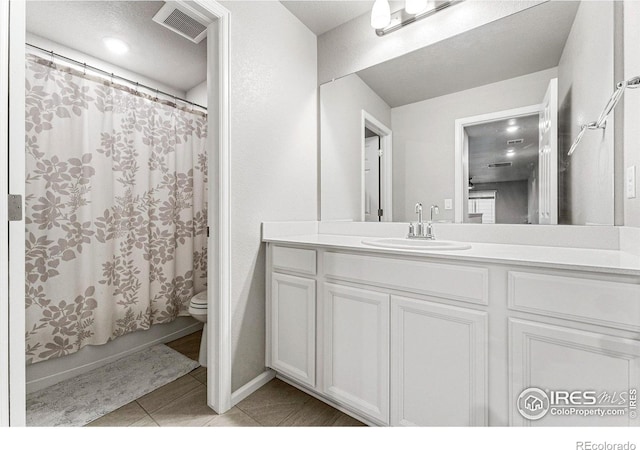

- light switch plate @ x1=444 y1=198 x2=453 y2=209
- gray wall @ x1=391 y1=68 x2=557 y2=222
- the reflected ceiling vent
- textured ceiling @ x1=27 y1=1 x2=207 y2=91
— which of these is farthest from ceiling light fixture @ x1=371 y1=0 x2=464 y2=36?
textured ceiling @ x1=27 y1=1 x2=207 y2=91

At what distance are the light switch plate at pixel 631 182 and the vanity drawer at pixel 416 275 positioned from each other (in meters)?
0.61

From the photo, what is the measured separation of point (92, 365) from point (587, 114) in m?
2.99

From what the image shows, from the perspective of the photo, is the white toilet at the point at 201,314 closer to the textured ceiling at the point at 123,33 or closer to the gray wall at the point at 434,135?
the gray wall at the point at 434,135

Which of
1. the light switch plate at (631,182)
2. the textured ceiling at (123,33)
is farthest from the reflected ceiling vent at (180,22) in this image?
the light switch plate at (631,182)

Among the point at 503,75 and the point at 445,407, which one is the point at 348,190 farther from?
the point at 445,407

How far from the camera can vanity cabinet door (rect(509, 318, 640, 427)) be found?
749 mm

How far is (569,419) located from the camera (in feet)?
2.71

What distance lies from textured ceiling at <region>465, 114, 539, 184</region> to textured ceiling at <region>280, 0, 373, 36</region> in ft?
3.40

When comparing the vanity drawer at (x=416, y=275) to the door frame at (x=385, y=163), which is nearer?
the vanity drawer at (x=416, y=275)

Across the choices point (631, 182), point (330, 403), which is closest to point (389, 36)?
point (631, 182)

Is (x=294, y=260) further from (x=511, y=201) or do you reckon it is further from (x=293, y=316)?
(x=511, y=201)

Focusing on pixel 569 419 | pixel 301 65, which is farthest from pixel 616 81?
pixel 301 65

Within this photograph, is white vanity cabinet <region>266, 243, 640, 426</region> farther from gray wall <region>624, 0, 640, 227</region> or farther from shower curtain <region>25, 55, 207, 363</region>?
shower curtain <region>25, 55, 207, 363</region>

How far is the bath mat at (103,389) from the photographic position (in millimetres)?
1373
